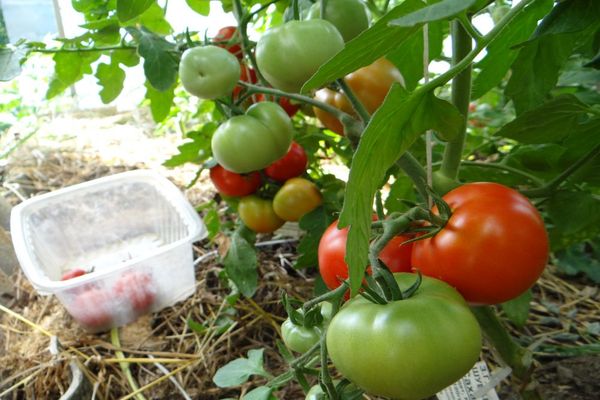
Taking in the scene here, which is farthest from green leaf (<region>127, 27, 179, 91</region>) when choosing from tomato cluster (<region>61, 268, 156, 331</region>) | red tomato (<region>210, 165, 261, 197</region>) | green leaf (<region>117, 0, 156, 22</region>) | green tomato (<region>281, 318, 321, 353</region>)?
tomato cluster (<region>61, 268, 156, 331</region>)

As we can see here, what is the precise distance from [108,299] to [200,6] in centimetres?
66

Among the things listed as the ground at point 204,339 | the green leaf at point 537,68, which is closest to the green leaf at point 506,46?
the green leaf at point 537,68

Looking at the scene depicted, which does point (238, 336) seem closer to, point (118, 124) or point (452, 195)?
point (452, 195)

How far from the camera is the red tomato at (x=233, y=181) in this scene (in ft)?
3.36

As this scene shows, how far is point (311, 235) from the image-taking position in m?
0.92

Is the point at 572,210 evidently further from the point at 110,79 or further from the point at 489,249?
the point at 110,79

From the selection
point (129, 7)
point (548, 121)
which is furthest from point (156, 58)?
point (548, 121)

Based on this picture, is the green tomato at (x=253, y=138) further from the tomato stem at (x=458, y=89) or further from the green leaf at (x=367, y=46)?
the green leaf at (x=367, y=46)

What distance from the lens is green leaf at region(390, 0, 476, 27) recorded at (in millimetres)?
267

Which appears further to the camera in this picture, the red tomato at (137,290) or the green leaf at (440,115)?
the red tomato at (137,290)

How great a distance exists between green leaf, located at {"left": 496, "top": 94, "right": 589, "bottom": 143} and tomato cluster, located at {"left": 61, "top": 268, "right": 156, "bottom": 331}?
0.87 m

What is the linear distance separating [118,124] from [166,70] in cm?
220

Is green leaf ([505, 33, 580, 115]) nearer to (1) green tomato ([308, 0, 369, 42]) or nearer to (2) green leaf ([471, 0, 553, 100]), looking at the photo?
(2) green leaf ([471, 0, 553, 100])

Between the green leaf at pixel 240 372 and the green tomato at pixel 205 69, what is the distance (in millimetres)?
343
